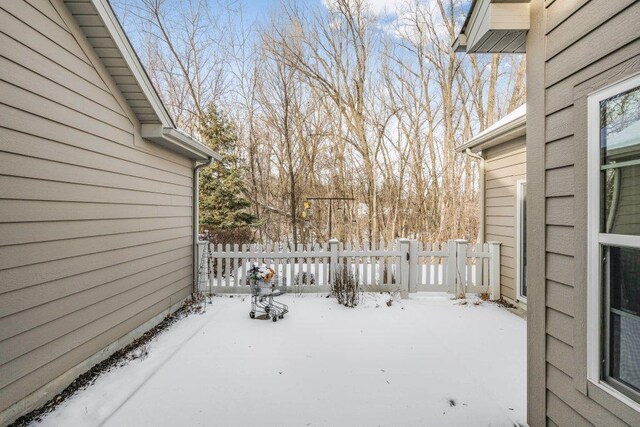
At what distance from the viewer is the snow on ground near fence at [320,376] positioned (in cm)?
239

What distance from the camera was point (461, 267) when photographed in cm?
571

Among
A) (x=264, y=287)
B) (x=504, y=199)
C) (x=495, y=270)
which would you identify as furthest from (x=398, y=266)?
(x=264, y=287)

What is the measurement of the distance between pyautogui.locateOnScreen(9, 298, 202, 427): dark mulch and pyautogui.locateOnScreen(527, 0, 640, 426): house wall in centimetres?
361

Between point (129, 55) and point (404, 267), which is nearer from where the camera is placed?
point (129, 55)

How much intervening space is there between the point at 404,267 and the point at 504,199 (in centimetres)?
205

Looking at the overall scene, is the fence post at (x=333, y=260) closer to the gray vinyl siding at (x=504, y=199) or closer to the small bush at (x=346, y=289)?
the small bush at (x=346, y=289)

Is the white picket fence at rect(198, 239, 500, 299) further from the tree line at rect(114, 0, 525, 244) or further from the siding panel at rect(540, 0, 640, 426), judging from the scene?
the tree line at rect(114, 0, 525, 244)

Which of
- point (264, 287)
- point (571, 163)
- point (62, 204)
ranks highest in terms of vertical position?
point (571, 163)

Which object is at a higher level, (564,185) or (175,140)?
(175,140)

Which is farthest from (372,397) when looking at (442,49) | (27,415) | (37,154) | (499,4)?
(442,49)

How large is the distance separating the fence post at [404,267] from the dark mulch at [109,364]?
3.51 meters

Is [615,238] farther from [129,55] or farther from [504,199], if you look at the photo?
[129,55]

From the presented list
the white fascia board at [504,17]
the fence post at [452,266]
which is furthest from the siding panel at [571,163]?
the fence post at [452,266]

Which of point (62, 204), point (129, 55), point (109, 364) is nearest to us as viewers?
point (62, 204)
